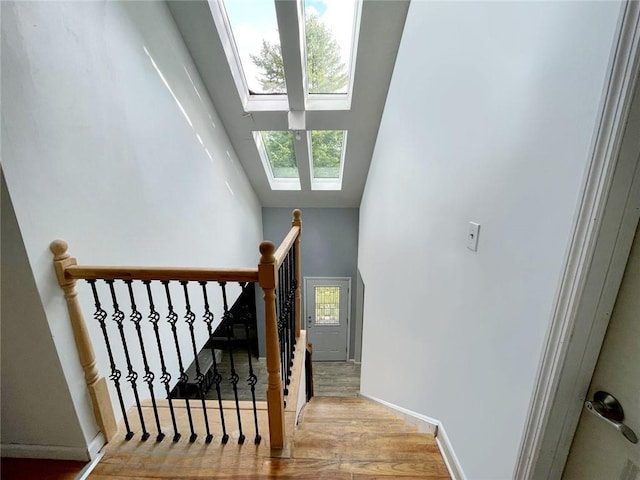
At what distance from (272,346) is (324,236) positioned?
14.4 feet

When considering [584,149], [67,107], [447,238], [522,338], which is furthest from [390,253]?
[67,107]

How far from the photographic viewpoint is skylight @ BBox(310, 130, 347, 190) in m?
3.70

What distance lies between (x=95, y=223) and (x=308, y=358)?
2.85 m

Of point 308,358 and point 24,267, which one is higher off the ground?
point 24,267

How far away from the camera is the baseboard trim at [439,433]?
1.29m

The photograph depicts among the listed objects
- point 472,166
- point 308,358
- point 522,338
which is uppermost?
point 472,166

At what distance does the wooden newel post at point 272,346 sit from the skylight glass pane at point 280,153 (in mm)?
2843

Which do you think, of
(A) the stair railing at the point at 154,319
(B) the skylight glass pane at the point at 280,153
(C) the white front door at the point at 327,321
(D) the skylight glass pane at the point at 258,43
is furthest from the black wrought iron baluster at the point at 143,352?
(C) the white front door at the point at 327,321

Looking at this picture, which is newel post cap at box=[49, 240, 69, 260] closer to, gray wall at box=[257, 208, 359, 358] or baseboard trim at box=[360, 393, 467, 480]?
baseboard trim at box=[360, 393, 467, 480]

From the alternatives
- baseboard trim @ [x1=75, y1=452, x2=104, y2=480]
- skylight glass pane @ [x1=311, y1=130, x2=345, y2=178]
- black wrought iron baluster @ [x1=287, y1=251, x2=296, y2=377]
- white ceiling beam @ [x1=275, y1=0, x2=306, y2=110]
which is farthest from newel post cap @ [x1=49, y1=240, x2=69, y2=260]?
skylight glass pane @ [x1=311, y1=130, x2=345, y2=178]

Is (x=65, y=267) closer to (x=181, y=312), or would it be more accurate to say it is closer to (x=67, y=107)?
(x=67, y=107)

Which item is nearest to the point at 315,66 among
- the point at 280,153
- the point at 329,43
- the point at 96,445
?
the point at 329,43

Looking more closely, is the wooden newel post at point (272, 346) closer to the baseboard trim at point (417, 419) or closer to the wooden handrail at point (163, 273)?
the wooden handrail at point (163, 273)

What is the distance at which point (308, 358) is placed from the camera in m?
3.53
